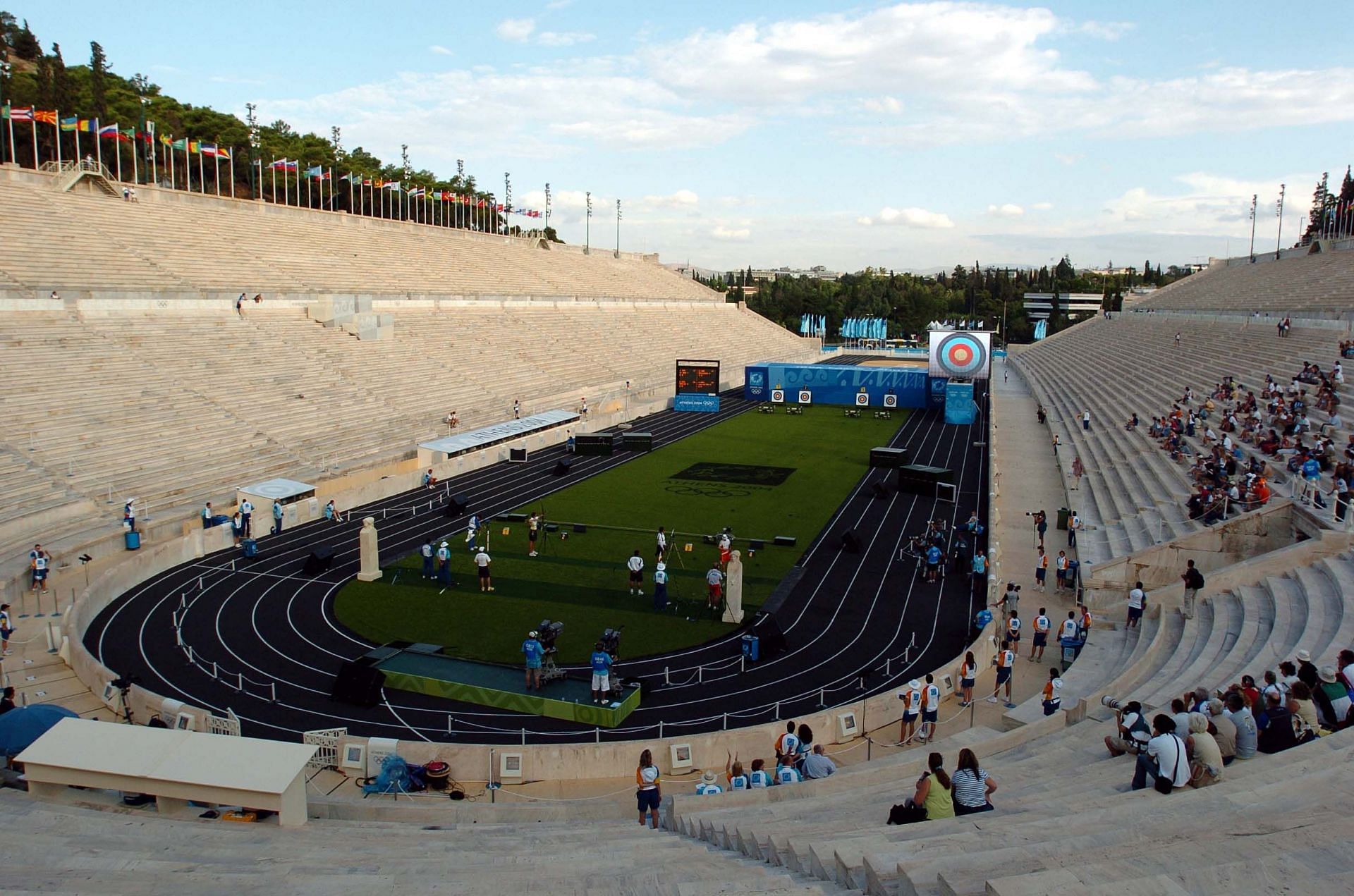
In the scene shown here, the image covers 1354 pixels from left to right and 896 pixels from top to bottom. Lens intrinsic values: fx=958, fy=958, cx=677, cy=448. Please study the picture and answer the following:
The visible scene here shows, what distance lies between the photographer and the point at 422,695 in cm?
1505

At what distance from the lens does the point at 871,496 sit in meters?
30.7

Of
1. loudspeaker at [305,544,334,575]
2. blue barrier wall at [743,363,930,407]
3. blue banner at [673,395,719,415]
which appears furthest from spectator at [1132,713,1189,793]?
blue barrier wall at [743,363,930,407]

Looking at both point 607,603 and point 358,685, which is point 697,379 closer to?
point 607,603

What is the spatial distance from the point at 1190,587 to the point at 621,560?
473 inches

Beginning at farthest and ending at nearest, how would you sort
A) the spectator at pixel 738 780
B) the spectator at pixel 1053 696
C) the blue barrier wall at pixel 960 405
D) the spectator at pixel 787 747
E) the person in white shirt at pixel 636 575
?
the blue barrier wall at pixel 960 405 < the person in white shirt at pixel 636 575 < the spectator at pixel 1053 696 < the spectator at pixel 787 747 < the spectator at pixel 738 780

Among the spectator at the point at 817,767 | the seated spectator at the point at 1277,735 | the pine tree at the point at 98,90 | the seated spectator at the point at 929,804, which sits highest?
the pine tree at the point at 98,90

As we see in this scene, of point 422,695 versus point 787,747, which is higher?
point 787,747

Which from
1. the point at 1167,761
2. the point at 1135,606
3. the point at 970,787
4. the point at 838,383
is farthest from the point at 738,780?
the point at 838,383

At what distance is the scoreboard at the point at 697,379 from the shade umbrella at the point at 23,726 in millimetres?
41258

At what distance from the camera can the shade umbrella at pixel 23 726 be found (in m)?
11.4

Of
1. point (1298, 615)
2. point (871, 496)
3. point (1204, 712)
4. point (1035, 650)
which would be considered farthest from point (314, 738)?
point (871, 496)

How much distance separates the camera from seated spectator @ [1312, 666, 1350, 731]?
9570mm

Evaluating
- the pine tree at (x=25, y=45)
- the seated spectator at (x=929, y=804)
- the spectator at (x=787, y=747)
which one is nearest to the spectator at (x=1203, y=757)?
the seated spectator at (x=929, y=804)

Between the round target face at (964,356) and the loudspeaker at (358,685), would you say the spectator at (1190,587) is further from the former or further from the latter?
the round target face at (964,356)
